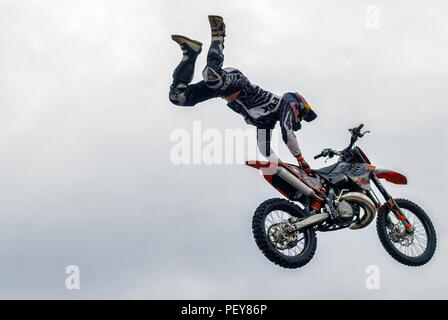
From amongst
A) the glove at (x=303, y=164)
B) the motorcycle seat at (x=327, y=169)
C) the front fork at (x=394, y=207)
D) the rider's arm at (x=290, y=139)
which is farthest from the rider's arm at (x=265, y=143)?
the front fork at (x=394, y=207)

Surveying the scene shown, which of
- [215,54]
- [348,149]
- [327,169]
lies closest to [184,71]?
[215,54]

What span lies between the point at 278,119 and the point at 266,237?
296 cm

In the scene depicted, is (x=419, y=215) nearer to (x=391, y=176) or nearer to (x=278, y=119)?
(x=391, y=176)

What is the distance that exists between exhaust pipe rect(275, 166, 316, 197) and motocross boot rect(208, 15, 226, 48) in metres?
2.75

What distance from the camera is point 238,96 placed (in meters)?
16.2

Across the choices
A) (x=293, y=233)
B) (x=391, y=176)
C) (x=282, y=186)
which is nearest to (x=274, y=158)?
(x=282, y=186)

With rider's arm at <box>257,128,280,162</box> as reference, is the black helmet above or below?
above

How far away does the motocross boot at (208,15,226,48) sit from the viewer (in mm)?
15483

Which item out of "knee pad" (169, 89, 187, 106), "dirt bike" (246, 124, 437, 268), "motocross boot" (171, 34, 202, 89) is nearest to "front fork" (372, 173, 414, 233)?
"dirt bike" (246, 124, 437, 268)

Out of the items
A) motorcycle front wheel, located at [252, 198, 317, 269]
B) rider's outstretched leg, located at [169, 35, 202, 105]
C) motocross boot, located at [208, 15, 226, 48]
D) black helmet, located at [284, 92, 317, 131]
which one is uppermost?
motocross boot, located at [208, 15, 226, 48]

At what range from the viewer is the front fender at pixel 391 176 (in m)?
17.8

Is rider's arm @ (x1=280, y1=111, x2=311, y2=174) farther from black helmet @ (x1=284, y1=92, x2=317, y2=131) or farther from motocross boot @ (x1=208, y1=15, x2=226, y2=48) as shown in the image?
motocross boot @ (x1=208, y1=15, x2=226, y2=48)

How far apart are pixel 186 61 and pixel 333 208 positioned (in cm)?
417

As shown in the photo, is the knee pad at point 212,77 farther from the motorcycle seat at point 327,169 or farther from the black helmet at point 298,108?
the motorcycle seat at point 327,169
